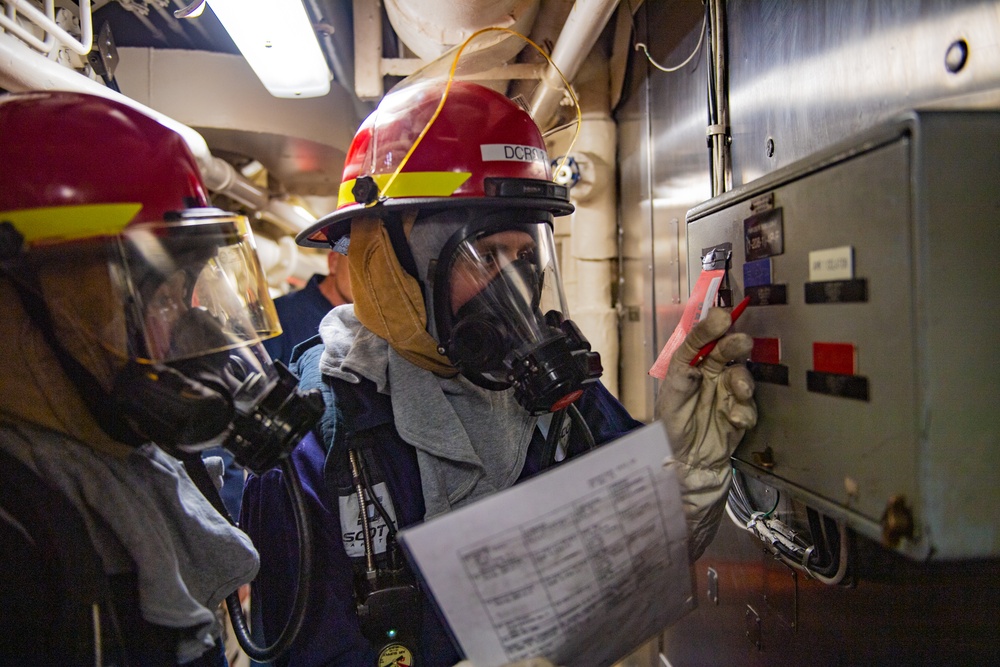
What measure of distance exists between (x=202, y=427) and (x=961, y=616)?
1.28 m

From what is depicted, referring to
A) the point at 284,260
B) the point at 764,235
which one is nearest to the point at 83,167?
the point at 764,235

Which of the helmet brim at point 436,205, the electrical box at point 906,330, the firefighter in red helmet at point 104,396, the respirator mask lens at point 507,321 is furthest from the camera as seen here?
the helmet brim at point 436,205

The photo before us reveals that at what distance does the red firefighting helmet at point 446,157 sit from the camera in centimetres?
150

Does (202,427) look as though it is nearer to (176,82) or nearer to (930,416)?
(930,416)

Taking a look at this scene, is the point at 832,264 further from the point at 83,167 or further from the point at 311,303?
the point at 311,303

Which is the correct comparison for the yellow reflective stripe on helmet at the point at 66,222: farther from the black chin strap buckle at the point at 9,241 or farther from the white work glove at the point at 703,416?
the white work glove at the point at 703,416

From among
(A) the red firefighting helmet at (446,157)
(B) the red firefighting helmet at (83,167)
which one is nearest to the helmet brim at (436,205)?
(A) the red firefighting helmet at (446,157)

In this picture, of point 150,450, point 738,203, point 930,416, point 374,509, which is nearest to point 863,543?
point 930,416

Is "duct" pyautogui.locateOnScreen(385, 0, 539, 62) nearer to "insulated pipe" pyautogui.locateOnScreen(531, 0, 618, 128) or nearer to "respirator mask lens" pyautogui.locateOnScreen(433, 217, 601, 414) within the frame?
"insulated pipe" pyautogui.locateOnScreen(531, 0, 618, 128)

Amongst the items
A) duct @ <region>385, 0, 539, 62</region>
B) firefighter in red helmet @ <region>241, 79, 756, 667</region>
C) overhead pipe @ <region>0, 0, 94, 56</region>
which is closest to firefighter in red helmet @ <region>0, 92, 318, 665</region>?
firefighter in red helmet @ <region>241, 79, 756, 667</region>

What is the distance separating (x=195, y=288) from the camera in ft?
4.03

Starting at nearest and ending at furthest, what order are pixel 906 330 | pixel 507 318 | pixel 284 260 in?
pixel 906 330
pixel 507 318
pixel 284 260

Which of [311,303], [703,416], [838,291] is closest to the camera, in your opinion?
[838,291]

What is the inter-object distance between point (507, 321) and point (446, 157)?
44 centimetres
